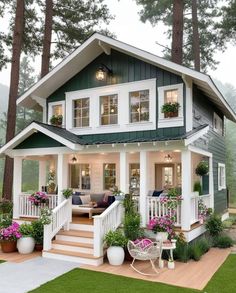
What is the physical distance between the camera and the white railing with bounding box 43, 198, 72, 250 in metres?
9.05

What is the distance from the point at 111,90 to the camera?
11125 millimetres

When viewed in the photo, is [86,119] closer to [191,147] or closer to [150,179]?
[150,179]

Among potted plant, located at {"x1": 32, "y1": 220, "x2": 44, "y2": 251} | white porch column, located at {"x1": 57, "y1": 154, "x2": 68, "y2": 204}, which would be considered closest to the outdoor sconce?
white porch column, located at {"x1": 57, "y1": 154, "x2": 68, "y2": 204}

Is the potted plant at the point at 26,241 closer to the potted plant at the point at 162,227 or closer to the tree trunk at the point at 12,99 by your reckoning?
the potted plant at the point at 162,227

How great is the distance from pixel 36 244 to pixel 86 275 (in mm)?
2891

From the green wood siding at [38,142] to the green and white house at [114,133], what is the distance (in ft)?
0.11

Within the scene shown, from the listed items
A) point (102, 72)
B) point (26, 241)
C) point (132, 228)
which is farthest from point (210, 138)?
point (26, 241)

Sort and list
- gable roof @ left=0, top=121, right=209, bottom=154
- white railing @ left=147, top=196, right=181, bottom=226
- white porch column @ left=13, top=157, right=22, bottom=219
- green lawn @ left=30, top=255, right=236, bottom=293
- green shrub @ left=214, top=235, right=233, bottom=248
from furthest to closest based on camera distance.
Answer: white porch column @ left=13, top=157, right=22, bottom=219 → green shrub @ left=214, top=235, right=233, bottom=248 → gable roof @ left=0, top=121, right=209, bottom=154 → white railing @ left=147, top=196, right=181, bottom=226 → green lawn @ left=30, top=255, right=236, bottom=293

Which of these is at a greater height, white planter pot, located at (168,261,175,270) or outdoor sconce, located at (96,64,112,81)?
outdoor sconce, located at (96,64,112,81)

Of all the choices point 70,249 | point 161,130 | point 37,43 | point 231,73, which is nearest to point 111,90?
point 161,130

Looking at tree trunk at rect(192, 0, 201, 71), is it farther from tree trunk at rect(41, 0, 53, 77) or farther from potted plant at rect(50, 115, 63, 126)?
potted plant at rect(50, 115, 63, 126)

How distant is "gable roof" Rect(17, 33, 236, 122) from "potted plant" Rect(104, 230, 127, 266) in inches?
200

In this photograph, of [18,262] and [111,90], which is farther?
[111,90]

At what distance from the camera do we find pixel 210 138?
1253 centimetres
